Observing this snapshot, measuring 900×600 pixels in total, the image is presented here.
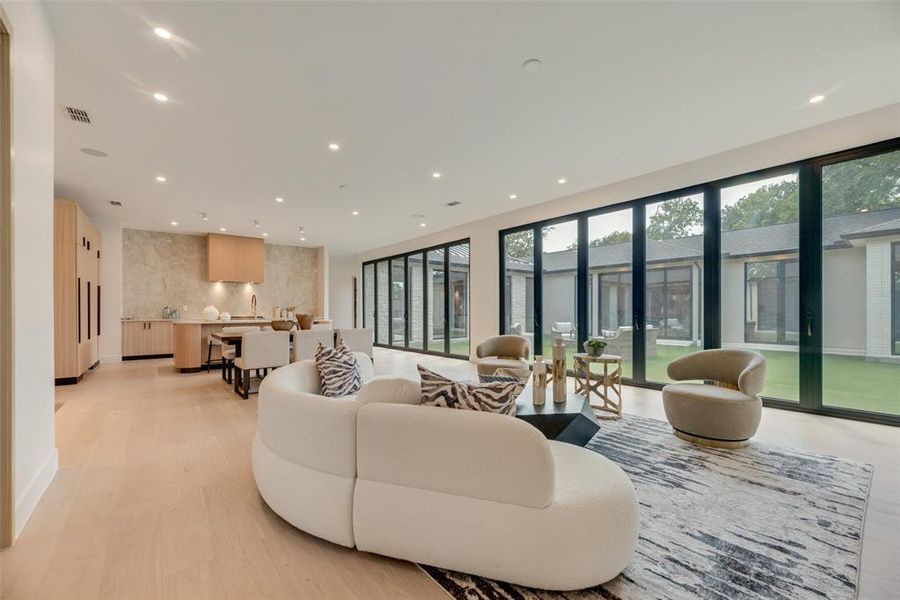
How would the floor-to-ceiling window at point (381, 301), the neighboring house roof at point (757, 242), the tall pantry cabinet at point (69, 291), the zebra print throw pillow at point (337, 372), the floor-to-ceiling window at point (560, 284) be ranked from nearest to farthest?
the zebra print throw pillow at point (337, 372) → the neighboring house roof at point (757, 242) → the tall pantry cabinet at point (69, 291) → the floor-to-ceiling window at point (560, 284) → the floor-to-ceiling window at point (381, 301)

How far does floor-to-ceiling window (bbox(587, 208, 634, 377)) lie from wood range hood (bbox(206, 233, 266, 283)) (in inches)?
307

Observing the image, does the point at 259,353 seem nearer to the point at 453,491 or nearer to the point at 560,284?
the point at 453,491

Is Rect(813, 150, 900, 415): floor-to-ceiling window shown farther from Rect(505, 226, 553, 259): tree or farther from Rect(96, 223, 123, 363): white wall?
Rect(96, 223, 123, 363): white wall

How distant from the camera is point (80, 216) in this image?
5.97m

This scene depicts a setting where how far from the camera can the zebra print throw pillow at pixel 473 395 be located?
5.65 feet

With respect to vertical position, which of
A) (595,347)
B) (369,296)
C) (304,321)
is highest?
(369,296)

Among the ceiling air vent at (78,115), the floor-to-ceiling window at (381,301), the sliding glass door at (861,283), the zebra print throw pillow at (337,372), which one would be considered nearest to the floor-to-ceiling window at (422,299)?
the floor-to-ceiling window at (381,301)

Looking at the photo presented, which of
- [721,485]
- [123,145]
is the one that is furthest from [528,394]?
[123,145]

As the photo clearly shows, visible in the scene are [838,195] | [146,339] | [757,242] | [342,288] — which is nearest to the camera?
[838,195]

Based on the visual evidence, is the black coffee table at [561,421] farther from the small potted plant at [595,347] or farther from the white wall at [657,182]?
the white wall at [657,182]

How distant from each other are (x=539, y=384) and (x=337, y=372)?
1.56 m

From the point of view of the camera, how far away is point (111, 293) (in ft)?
26.1

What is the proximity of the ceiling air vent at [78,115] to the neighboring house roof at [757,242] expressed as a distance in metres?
6.21

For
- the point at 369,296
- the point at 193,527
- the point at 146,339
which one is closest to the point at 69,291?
the point at 146,339
